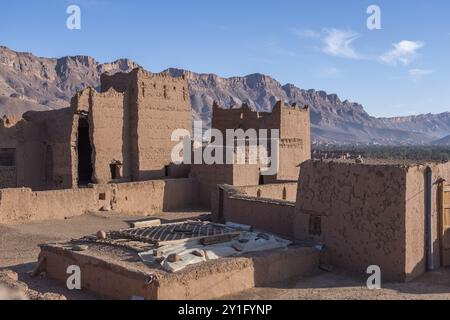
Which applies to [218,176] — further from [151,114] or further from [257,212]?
[257,212]

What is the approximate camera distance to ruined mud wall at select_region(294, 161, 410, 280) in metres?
11.7

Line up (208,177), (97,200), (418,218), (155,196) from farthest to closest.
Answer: (208,177), (155,196), (97,200), (418,218)

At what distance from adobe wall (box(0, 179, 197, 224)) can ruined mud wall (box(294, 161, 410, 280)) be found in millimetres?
8810

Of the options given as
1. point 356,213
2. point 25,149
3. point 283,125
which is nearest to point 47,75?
point 25,149

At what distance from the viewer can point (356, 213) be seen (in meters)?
12.4

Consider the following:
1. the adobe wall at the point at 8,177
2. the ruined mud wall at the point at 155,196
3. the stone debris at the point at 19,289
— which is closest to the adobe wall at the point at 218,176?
the ruined mud wall at the point at 155,196

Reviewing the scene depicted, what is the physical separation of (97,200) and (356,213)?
10.9 m

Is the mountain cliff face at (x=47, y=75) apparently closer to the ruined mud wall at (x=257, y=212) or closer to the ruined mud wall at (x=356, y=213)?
the ruined mud wall at (x=257, y=212)

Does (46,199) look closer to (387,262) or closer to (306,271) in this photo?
(306,271)

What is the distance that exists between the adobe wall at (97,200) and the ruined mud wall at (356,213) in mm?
8810

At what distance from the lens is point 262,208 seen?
51.7ft

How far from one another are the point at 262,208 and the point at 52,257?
6.39 meters

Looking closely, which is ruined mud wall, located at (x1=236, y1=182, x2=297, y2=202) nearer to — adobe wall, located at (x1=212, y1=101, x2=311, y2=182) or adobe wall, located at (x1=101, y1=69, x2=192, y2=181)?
adobe wall, located at (x1=212, y1=101, x2=311, y2=182)

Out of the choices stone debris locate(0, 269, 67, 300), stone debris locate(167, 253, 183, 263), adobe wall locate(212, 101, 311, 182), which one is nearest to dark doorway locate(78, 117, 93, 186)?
adobe wall locate(212, 101, 311, 182)
